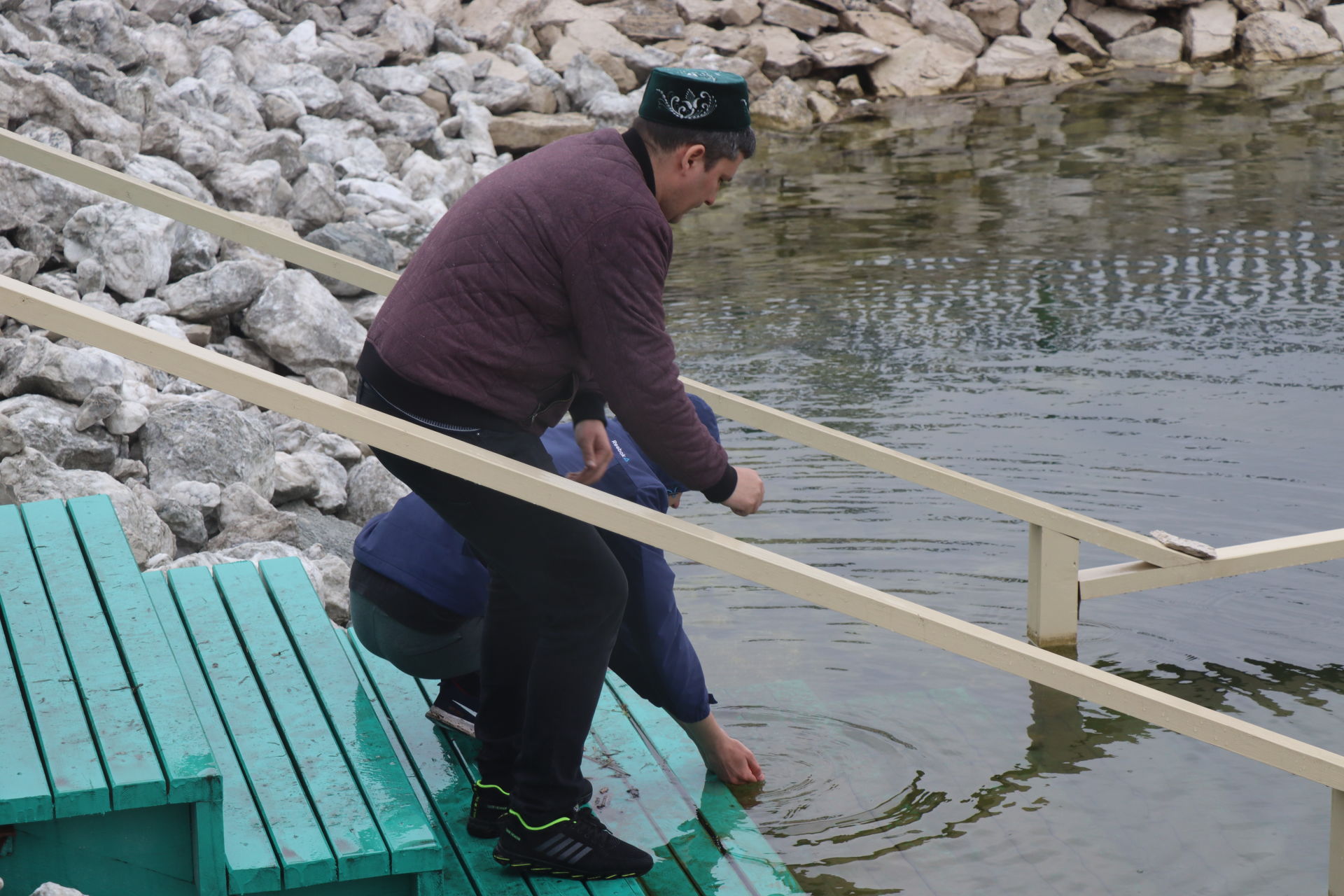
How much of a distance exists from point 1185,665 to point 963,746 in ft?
2.79

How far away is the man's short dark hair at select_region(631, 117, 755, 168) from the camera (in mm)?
2588

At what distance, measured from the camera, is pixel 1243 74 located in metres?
16.4

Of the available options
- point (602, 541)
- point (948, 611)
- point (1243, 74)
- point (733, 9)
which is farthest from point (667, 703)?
point (1243, 74)

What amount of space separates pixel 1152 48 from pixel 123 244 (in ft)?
46.3

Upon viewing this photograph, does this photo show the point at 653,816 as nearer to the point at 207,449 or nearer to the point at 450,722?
the point at 450,722

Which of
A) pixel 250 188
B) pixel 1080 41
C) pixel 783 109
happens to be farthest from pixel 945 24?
pixel 250 188

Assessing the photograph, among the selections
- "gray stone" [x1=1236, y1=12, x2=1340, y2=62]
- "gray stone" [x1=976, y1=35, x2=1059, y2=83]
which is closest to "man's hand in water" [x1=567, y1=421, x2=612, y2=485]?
"gray stone" [x1=976, y1=35, x2=1059, y2=83]

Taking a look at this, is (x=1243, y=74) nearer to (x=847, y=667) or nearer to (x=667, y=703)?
(x=847, y=667)

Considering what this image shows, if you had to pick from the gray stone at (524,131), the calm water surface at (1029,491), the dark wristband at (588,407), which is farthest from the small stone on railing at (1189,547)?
the gray stone at (524,131)

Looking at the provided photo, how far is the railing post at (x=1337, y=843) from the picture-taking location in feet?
9.17

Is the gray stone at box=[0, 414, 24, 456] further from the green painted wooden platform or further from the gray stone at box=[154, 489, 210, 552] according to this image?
the green painted wooden platform

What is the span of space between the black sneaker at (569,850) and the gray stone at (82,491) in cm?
194

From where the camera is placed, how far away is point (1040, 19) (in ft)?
56.7

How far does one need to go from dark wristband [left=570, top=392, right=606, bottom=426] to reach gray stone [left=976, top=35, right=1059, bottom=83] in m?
14.9
